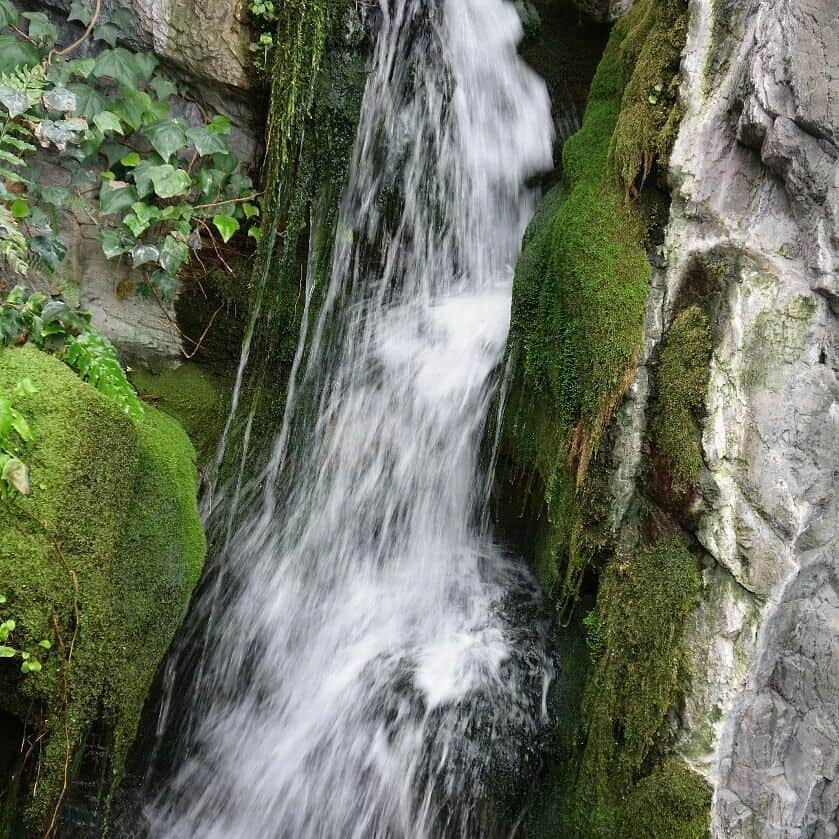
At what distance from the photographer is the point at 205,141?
156 inches

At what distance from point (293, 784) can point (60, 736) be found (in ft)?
3.07

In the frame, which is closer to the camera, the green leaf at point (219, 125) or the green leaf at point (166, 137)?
the green leaf at point (166, 137)

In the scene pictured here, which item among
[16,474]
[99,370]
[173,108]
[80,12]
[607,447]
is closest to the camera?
[16,474]

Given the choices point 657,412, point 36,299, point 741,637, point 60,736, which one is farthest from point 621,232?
point 60,736

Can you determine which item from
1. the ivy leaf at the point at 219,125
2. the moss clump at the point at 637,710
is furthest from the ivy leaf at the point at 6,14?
the moss clump at the point at 637,710

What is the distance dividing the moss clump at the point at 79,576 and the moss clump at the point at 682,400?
6.34ft

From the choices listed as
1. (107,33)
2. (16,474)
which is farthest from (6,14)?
(16,474)

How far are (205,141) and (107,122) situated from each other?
479 millimetres

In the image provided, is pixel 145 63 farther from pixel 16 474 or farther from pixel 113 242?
pixel 16 474

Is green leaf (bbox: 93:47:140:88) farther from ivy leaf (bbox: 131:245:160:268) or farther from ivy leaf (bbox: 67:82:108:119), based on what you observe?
ivy leaf (bbox: 131:245:160:268)

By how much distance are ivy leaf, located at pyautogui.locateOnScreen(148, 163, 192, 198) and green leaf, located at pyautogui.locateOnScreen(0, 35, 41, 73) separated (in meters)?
0.77

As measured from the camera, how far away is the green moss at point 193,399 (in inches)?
158

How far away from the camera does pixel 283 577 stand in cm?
361

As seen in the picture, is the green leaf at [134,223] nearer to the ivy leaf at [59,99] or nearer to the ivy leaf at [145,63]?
the ivy leaf at [59,99]
